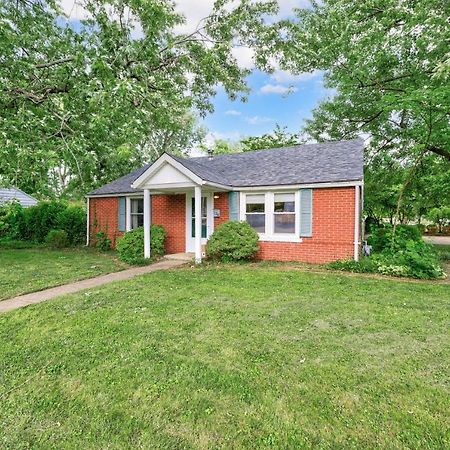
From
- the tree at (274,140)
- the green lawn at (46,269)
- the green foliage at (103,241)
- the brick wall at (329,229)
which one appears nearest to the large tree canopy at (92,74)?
the green lawn at (46,269)

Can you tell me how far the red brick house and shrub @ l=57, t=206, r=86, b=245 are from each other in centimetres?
385

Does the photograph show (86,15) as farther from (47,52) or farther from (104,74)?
(104,74)

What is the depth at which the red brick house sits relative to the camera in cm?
947

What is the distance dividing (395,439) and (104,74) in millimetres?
6199

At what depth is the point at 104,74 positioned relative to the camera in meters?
5.06

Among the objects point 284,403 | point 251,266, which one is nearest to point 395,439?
point 284,403

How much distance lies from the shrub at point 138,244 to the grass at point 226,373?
5.25m

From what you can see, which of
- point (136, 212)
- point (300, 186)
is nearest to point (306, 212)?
point (300, 186)

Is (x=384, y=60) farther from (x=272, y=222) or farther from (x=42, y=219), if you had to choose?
(x=42, y=219)

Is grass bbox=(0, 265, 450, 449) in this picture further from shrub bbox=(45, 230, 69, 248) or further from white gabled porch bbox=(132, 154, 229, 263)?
shrub bbox=(45, 230, 69, 248)

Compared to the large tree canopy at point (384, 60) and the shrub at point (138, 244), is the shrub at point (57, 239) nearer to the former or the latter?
the shrub at point (138, 244)

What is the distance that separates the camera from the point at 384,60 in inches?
483

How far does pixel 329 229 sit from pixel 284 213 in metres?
1.64

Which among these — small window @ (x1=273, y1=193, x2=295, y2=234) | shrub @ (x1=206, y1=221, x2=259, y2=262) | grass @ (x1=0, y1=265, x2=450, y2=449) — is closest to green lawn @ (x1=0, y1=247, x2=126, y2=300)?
grass @ (x1=0, y1=265, x2=450, y2=449)
